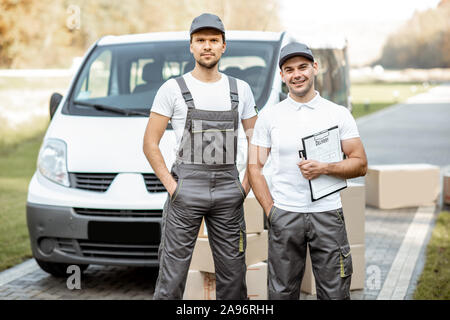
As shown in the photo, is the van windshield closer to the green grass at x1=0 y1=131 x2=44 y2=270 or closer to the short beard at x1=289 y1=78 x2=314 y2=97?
the green grass at x1=0 y1=131 x2=44 y2=270

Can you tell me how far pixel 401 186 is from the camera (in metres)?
9.78

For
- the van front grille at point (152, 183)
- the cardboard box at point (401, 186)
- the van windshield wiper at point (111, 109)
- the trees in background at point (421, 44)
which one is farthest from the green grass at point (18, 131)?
the trees in background at point (421, 44)

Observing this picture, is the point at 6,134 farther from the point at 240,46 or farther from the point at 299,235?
the point at 299,235

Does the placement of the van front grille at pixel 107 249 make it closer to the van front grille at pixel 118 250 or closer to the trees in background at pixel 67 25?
the van front grille at pixel 118 250

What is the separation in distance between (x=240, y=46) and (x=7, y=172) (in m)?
8.61

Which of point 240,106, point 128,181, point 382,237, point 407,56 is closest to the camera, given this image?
point 240,106

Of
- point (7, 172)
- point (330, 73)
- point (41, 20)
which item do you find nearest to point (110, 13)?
point (41, 20)

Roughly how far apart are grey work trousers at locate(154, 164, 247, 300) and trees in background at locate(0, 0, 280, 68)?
43912mm

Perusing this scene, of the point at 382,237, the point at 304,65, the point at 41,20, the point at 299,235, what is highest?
the point at 41,20

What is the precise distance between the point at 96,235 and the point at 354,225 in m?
2.02

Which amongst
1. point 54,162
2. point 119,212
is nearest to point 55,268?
point 54,162

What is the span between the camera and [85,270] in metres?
6.51

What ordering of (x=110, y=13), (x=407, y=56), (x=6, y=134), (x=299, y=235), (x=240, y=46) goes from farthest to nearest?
1. (x=407, y=56)
2. (x=110, y=13)
3. (x=6, y=134)
4. (x=240, y=46)
5. (x=299, y=235)

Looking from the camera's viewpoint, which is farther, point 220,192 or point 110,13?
point 110,13
